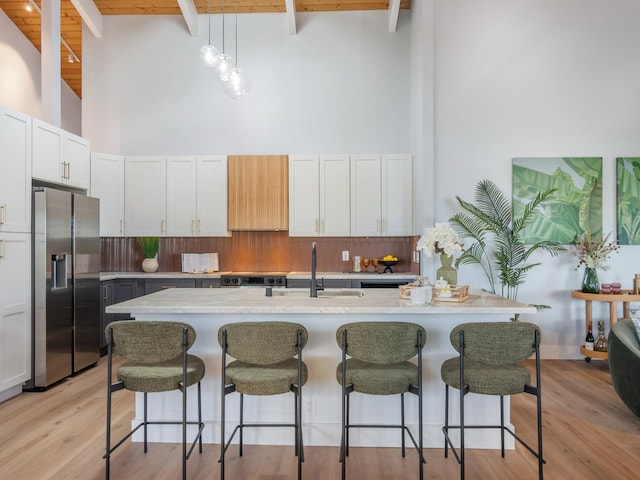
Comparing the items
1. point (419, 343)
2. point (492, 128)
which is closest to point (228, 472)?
point (419, 343)

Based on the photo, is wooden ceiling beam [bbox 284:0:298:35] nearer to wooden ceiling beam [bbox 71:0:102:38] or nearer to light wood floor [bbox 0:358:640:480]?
wooden ceiling beam [bbox 71:0:102:38]

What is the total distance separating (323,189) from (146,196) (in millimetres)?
2263

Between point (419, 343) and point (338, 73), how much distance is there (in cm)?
437

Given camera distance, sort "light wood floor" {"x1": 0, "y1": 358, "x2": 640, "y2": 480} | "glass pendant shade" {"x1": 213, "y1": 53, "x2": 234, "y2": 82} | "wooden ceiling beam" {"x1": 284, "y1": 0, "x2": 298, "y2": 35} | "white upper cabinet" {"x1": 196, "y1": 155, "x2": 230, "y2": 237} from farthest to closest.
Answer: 1. "white upper cabinet" {"x1": 196, "y1": 155, "x2": 230, "y2": 237}
2. "wooden ceiling beam" {"x1": 284, "y1": 0, "x2": 298, "y2": 35}
3. "glass pendant shade" {"x1": 213, "y1": 53, "x2": 234, "y2": 82}
4. "light wood floor" {"x1": 0, "y1": 358, "x2": 640, "y2": 480}

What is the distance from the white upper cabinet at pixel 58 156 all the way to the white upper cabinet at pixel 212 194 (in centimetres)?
127

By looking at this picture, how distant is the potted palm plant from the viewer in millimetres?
5363

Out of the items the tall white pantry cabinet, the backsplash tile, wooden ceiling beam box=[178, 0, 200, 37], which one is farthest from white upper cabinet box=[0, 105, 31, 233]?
wooden ceiling beam box=[178, 0, 200, 37]

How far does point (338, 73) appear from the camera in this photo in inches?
220

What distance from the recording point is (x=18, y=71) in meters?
5.98

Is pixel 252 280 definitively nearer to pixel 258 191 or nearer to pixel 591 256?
pixel 258 191

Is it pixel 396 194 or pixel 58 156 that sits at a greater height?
pixel 58 156

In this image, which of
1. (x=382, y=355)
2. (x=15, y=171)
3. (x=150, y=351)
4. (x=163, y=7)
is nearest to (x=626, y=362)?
(x=382, y=355)

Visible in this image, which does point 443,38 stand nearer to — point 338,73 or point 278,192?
point 338,73

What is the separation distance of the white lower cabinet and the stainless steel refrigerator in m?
0.07
